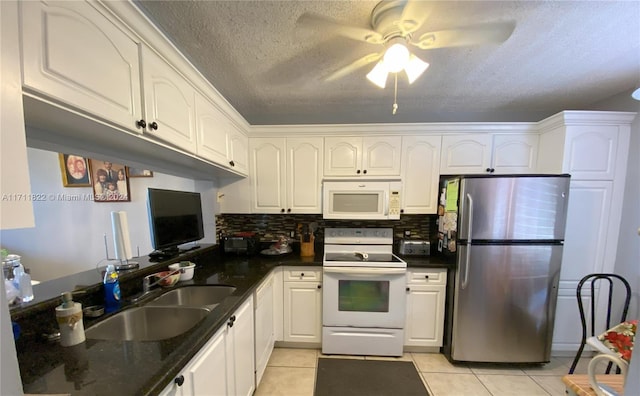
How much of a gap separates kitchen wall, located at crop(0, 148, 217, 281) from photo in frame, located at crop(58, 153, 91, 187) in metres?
0.02

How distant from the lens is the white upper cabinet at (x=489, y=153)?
221cm

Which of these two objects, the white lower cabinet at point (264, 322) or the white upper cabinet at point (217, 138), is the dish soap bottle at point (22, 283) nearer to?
the white upper cabinet at point (217, 138)

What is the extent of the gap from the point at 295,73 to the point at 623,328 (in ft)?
7.09

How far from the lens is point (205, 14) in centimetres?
113

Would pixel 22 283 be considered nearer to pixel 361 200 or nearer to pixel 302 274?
pixel 302 274

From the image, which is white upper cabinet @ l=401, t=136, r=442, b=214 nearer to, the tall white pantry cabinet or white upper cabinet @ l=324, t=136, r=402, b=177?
white upper cabinet @ l=324, t=136, r=402, b=177

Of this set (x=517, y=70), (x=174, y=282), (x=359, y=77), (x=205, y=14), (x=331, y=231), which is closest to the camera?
(x=205, y=14)

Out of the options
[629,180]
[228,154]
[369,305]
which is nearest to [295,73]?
[228,154]

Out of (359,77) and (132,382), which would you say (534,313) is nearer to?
(359,77)

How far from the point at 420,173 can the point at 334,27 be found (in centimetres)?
164

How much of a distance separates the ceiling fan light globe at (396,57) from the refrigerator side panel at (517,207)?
3.90 ft

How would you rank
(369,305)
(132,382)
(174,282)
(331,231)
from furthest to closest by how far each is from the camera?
1. (331,231)
2. (369,305)
3. (174,282)
4. (132,382)

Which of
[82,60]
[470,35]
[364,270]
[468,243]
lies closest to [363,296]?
[364,270]

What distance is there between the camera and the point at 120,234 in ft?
4.41
